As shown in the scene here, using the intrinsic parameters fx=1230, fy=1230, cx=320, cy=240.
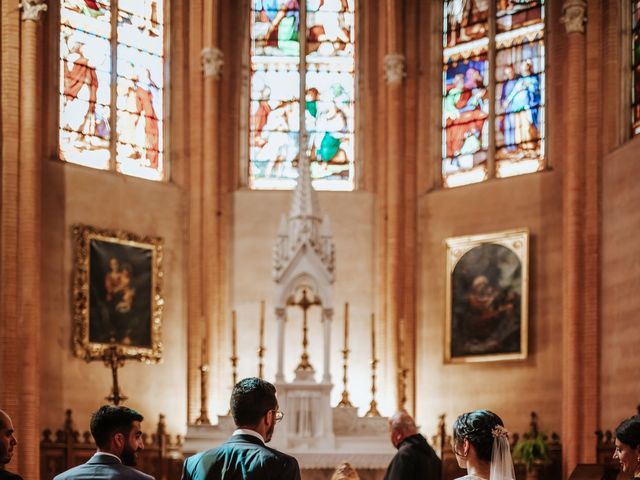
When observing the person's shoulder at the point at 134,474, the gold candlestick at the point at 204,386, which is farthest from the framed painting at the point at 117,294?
the person's shoulder at the point at 134,474

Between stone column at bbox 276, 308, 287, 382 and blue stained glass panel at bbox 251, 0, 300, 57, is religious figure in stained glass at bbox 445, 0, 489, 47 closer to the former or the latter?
blue stained glass panel at bbox 251, 0, 300, 57

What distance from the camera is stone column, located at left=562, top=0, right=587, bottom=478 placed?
15.0m

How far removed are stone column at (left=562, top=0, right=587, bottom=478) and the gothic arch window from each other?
83 cm

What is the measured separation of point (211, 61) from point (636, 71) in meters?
5.74

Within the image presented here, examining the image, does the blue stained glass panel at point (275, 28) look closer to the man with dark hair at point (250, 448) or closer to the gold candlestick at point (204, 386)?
the gold candlestick at point (204, 386)

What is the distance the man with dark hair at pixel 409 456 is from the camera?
794 cm

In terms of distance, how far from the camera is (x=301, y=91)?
58.9 ft

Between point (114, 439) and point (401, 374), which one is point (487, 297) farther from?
point (114, 439)

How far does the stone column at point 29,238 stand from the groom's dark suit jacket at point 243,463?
10016mm

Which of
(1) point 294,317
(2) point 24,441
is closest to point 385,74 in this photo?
(1) point 294,317

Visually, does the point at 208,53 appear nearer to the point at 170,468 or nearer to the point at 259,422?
the point at 170,468

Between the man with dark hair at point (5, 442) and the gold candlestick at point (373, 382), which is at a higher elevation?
the man with dark hair at point (5, 442)

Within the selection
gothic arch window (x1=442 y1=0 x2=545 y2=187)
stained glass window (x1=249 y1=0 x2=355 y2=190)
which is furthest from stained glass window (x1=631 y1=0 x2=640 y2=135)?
stained glass window (x1=249 y1=0 x2=355 y2=190)

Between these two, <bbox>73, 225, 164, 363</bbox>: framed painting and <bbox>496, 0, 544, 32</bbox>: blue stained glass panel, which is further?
<bbox>496, 0, 544, 32</bbox>: blue stained glass panel
